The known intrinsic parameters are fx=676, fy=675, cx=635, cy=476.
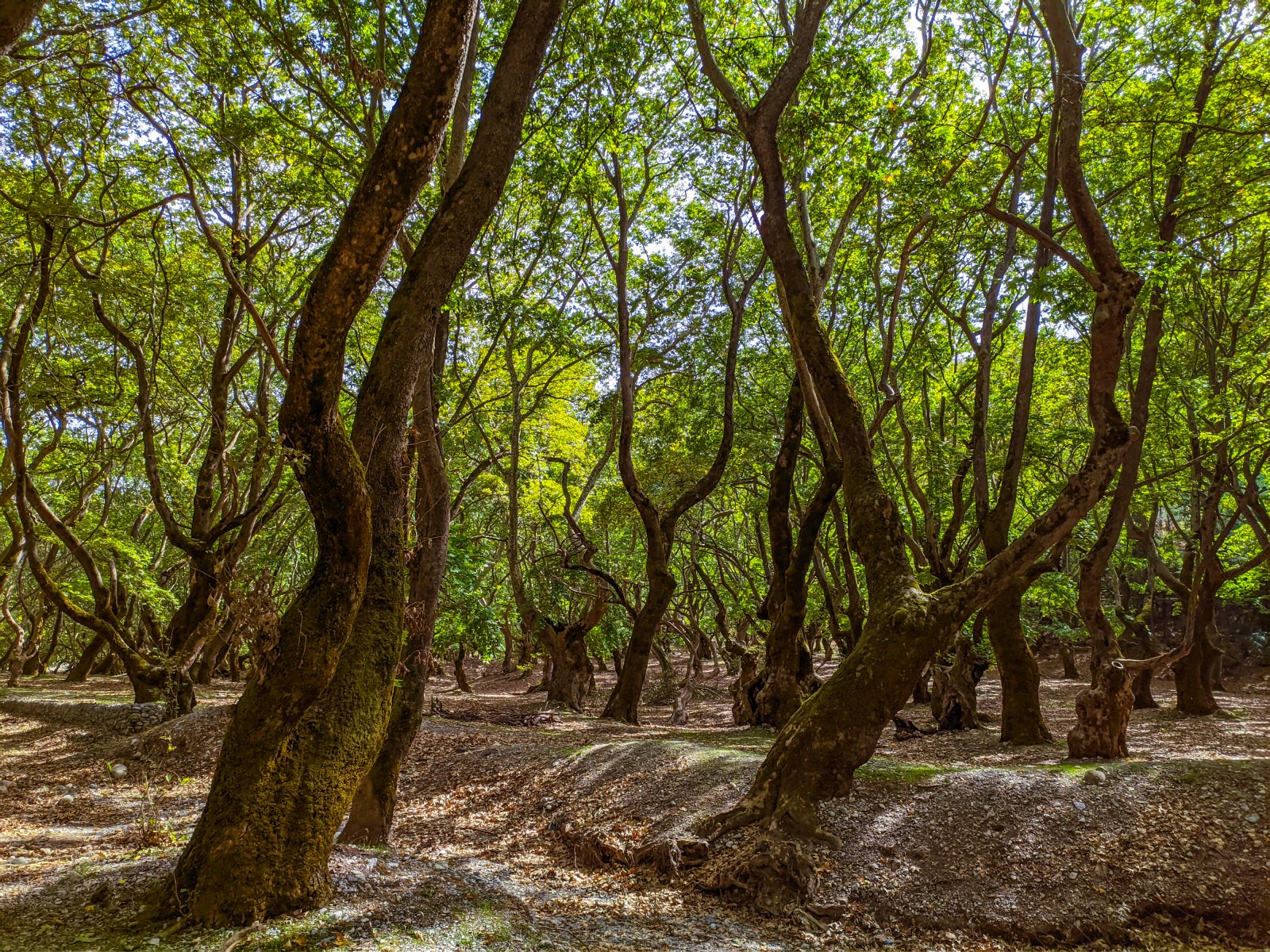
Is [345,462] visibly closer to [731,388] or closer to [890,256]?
[731,388]

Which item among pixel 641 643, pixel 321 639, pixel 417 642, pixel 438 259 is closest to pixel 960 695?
pixel 641 643

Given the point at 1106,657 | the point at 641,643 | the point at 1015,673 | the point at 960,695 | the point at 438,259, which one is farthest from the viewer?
the point at 641,643

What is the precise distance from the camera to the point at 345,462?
143 inches

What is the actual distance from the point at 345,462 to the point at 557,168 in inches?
302

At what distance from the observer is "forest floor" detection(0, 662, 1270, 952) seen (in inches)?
157

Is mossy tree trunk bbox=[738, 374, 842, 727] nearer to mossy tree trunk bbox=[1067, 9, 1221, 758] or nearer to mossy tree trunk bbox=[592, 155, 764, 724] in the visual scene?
mossy tree trunk bbox=[592, 155, 764, 724]

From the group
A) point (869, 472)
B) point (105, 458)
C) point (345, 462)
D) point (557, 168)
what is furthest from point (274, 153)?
point (869, 472)

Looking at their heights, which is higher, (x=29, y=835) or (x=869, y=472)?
(x=869, y=472)

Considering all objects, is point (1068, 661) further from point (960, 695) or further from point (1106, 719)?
point (1106, 719)

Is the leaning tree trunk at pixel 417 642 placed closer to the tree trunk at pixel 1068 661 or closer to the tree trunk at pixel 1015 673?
the tree trunk at pixel 1015 673

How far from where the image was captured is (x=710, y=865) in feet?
18.3

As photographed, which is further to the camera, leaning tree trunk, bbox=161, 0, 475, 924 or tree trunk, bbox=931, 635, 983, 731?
tree trunk, bbox=931, 635, 983, 731

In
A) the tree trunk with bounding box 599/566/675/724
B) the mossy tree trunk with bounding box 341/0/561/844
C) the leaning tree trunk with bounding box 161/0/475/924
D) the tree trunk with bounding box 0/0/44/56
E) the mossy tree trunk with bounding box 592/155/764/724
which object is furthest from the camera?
the tree trunk with bounding box 599/566/675/724

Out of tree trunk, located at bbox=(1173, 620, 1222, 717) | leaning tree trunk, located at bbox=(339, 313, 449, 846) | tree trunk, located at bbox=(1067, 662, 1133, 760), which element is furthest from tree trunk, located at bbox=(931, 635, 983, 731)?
leaning tree trunk, located at bbox=(339, 313, 449, 846)
